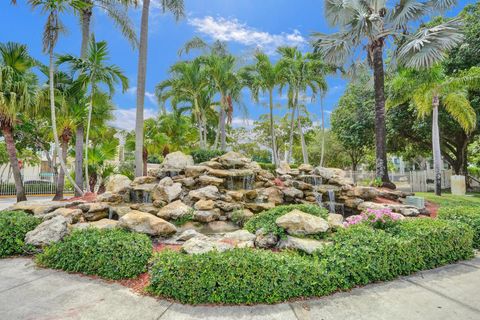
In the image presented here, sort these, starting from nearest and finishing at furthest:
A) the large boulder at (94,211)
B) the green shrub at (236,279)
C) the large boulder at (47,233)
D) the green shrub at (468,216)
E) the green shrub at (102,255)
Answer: the green shrub at (236,279) < the green shrub at (102,255) < the large boulder at (47,233) < the green shrub at (468,216) < the large boulder at (94,211)

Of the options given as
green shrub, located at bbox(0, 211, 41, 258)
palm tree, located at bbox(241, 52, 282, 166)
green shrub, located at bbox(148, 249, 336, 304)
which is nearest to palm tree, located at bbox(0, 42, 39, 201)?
green shrub, located at bbox(0, 211, 41, 258)

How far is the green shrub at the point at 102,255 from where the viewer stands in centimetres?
412

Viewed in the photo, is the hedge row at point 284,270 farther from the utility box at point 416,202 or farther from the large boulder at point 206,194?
the utility box at point 416,202

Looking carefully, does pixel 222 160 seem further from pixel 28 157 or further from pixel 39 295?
pixel 28 157

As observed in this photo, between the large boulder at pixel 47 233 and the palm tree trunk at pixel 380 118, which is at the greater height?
the palm tree trunk at pixel 380 118

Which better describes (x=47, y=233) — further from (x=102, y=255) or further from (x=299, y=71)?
(x=299, y=71)

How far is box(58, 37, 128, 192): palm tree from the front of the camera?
10.6 metres

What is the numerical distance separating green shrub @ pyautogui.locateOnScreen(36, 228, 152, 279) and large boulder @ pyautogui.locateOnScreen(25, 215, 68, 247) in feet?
1.29

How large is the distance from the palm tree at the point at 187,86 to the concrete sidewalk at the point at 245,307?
1358cm

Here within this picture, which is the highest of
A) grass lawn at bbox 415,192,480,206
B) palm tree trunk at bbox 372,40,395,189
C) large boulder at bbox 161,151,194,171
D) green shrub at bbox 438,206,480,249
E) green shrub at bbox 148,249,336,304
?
palm tree trunk at bbox 372,40,395,189

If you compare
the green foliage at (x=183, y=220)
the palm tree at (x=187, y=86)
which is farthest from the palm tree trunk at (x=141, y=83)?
the palm tree at (x=187, y=86)

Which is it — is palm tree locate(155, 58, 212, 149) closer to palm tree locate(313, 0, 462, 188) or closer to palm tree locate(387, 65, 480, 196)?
palm tree locate(313, 0, 462, 188)

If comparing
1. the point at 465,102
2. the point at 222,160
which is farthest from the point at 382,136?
the point at 222,160

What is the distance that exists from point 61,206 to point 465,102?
1701 cm
